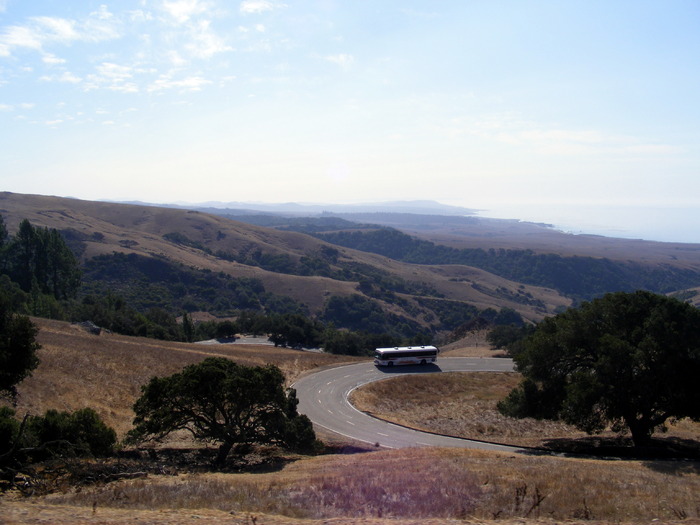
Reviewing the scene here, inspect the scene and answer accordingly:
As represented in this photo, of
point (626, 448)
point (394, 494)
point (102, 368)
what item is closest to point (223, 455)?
point (394, 494)

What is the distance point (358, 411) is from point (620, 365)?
1856cm

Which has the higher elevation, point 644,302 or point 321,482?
point 644,302

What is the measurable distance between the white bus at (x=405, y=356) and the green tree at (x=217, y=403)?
96.1 feet

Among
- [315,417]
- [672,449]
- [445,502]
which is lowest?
[315,417]

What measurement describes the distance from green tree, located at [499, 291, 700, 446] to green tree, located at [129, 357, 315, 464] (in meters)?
14.6

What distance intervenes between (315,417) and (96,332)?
31.6 meters

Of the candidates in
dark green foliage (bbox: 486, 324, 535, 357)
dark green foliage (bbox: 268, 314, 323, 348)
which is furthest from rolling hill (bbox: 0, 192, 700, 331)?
dark green foliage (bbox: 486, 324, 535, 357)

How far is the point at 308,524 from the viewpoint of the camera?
10508mm

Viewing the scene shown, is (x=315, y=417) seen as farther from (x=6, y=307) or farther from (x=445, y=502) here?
(x=445, y=502)

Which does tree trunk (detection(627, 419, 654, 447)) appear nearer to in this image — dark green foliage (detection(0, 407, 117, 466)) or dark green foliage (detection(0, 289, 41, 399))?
dark green foliage (detection(0, 407, 117, 466))

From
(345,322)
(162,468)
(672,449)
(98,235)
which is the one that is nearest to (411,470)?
(162,468)

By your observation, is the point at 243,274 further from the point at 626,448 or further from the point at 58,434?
the point at 58,434

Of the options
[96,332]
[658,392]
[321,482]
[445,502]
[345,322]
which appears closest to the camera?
[445,502]

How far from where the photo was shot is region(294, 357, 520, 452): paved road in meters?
28.8
